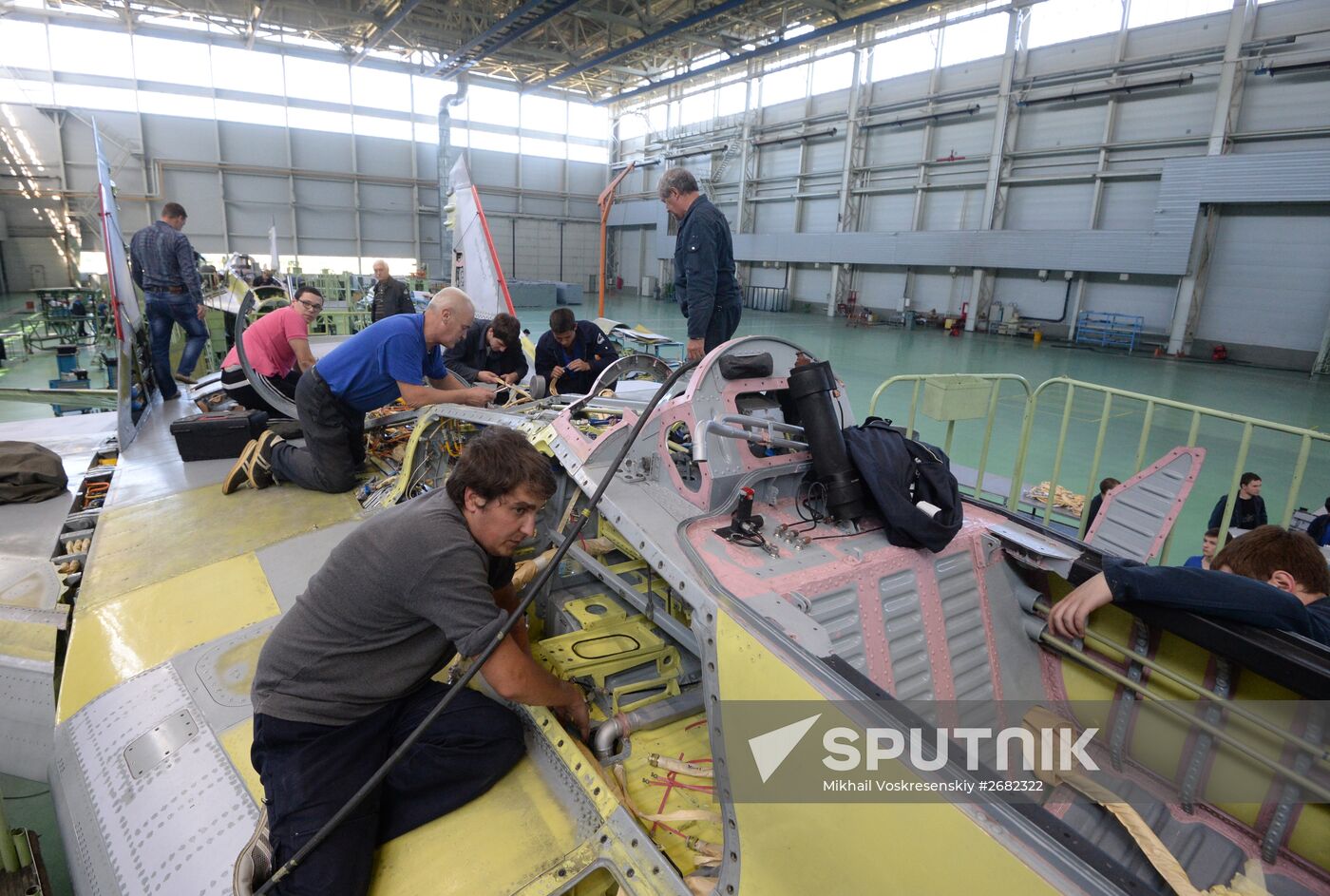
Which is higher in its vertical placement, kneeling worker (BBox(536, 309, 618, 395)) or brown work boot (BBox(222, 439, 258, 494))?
kneeling worker (BBox(536, 309, 618, 395))

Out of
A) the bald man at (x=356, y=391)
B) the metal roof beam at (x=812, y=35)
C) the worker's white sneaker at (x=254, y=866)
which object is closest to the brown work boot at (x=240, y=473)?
the bald man at (x=356, y=391)

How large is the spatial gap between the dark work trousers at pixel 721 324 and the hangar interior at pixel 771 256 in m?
1.13

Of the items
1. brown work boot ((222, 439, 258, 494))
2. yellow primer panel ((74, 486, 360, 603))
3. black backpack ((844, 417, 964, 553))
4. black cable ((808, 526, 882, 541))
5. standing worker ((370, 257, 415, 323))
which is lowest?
yellow primer panel ((74, 486, 360, 603))

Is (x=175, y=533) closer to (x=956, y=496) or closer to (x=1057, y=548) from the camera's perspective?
(x=956, y=496)

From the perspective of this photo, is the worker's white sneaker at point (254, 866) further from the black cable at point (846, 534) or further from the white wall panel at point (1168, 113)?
the white wall panel at point (1168, 113)

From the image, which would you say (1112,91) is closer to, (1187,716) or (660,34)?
(660,34)

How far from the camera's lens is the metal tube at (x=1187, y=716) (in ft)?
5.47

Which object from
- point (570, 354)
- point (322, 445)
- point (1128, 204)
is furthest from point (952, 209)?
point (322, 445)

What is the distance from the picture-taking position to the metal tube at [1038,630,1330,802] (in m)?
1.67

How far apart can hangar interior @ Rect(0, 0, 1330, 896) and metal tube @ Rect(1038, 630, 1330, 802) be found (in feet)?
0.35

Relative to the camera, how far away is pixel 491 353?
216 inches

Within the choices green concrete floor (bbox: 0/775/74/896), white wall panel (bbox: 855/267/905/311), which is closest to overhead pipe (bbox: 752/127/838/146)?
white wall panel (bbox: 855/267/905/311)

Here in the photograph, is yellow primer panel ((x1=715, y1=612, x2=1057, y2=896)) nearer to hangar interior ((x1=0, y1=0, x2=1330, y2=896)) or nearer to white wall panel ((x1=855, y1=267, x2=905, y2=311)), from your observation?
hangar interior ((x1=0, y1=0, x2=1330, y2=896))

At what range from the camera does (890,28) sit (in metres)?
17.5
